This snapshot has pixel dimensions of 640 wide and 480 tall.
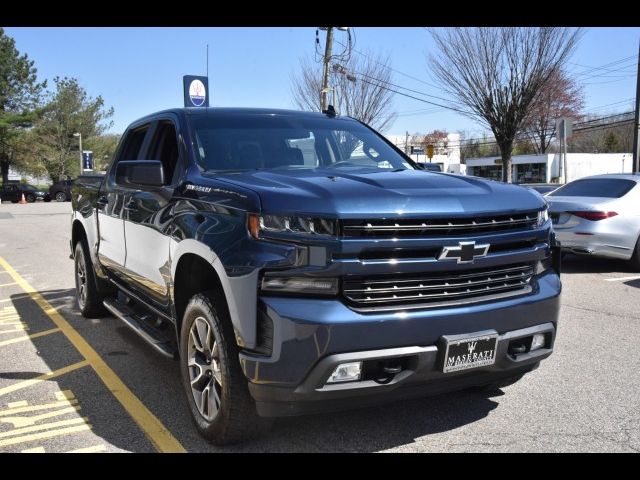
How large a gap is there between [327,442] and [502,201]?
160cm

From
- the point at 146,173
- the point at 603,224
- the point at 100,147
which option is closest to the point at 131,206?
the point at 146,173

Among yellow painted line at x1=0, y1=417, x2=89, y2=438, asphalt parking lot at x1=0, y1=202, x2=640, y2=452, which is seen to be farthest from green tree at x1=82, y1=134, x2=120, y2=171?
yellow painted line at x1=0, y1=417, x2=89, y2=438

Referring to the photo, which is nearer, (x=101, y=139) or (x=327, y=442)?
(x=327, y=442)

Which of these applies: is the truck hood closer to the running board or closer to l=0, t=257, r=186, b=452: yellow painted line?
the running board

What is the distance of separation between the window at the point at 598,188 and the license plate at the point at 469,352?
7105mm

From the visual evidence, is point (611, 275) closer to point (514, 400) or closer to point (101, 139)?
point (514, 400)

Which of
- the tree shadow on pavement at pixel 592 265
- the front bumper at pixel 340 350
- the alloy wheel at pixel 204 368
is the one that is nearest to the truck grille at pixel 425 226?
the front bumper at pixel 340 350

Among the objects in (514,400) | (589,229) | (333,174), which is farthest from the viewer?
(589,229)

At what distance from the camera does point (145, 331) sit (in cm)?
427

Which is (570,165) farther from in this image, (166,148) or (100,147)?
(166,148)

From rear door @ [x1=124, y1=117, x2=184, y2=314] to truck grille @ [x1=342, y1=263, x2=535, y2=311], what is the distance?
1.46 m

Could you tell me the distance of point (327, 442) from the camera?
130 inches

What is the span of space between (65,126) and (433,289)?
6163 cm
